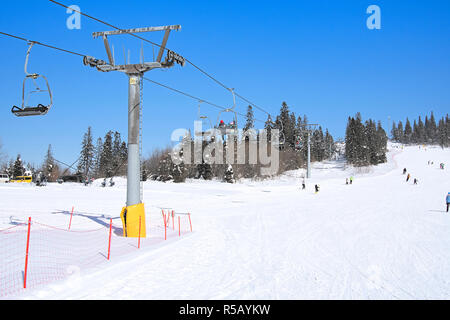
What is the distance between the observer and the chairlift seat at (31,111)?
35.3 feet

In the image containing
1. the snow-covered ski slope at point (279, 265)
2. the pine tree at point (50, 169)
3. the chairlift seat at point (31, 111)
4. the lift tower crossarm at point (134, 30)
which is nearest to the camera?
the snow-covered ski slope at point (279, 265)

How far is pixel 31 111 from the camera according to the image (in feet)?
35.5

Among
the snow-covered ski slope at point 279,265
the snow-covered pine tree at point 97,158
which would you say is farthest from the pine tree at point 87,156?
the snow-covered ski slope at point 279,265

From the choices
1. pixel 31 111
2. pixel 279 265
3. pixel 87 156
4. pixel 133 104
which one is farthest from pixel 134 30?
pixel 87 156

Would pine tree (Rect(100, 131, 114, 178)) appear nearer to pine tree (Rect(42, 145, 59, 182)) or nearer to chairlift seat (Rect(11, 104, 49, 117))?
pine tree (Rect(42, 145, 59, 182))

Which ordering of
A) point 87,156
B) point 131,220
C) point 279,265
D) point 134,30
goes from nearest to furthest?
point 279,265
point 134,30
point 131,220
point 87,156

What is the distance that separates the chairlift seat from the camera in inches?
424

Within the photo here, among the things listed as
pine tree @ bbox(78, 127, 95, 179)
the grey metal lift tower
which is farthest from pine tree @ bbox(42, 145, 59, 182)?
the grey metal lift tower

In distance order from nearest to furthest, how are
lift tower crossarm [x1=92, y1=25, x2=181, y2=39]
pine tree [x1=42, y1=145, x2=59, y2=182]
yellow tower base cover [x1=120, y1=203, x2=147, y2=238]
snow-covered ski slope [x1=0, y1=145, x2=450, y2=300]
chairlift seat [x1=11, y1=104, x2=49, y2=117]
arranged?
snow-covered ski slope [x1=0, y1=145, x2=450, y2=300] → chairlift seat [x1=11, y1=104, x2=49, y2=117] → lift tower crossarm [x1=92, y1=25, x2=181, y2=39] → yellow tower base cover [x1=120, y1=203, x2=147, y2=238] → pine tree [x1=42, y1=145, x2=59, y2=182]

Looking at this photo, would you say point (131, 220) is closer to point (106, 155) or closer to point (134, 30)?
point (134, 30)

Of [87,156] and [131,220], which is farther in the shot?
[87,156]

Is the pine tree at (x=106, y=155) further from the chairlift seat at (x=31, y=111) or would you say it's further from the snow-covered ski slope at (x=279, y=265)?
the chairlift seat at (x=31, y=111)

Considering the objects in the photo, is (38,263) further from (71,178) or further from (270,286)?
(71,178)
